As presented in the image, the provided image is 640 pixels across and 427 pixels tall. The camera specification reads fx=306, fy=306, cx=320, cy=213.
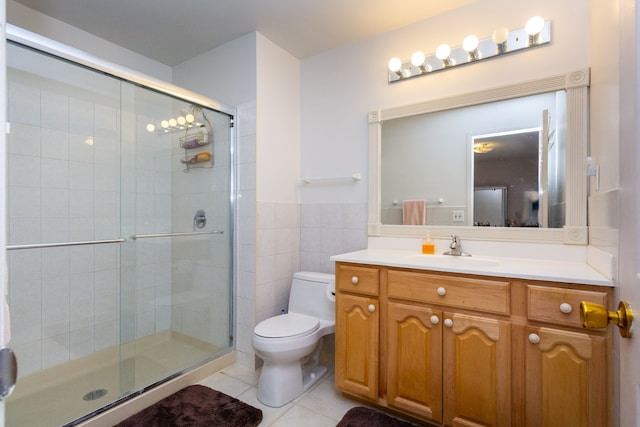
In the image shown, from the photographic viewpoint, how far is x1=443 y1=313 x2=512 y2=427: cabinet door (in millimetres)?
1313

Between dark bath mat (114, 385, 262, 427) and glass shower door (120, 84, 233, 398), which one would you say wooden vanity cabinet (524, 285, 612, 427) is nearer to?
dark bath mat (114, 385, 262, 427)

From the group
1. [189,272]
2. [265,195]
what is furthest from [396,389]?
[189,272]

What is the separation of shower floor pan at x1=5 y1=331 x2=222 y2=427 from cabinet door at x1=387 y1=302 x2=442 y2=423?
4.39 ft

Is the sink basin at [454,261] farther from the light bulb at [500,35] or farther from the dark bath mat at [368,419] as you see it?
the light bulb at [500,35]

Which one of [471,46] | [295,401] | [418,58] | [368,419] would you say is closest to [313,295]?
[295,401]

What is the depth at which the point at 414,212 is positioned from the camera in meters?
2.05

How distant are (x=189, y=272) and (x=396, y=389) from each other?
5.65 feet

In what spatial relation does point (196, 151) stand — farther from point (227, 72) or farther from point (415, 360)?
point (415, 360)

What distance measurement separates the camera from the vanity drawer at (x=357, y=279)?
65.1 inches

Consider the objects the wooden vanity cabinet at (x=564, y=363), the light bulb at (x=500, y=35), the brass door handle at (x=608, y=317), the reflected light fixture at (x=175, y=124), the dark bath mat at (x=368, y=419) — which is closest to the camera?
the brass door handle at (x=608, y=317)

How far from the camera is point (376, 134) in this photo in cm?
217

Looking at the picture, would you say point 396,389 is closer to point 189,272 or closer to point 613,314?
point 613,314

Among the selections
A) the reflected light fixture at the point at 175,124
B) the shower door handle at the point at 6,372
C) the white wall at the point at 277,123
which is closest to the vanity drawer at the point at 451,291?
the white wall at the point at 277,123

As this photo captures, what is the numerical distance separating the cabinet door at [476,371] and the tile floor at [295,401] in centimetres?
60
